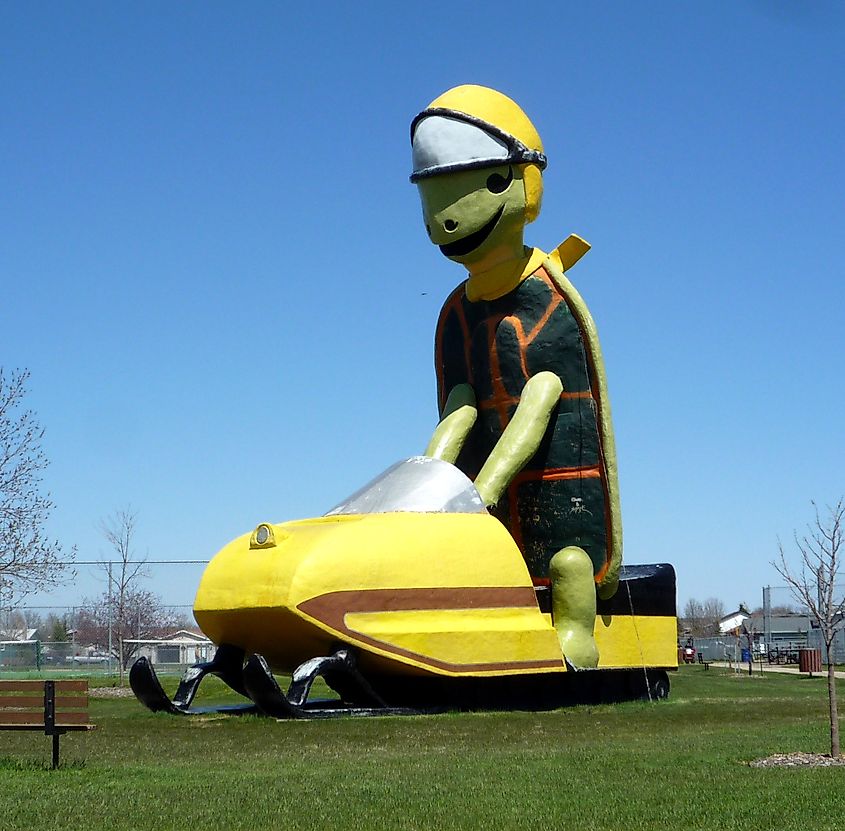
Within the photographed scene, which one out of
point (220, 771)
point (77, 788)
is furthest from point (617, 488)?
point (77, 788)

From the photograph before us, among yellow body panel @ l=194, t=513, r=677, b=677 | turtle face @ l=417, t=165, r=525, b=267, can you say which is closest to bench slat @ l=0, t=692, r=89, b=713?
yellow body panel @ l=194, t=513, r=677, b=677

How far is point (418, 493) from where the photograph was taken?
1512cm

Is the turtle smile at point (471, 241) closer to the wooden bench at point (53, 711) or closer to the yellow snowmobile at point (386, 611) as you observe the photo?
the yellow snowmobile at point (386, 611)

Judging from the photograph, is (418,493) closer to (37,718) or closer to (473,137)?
(473,137)

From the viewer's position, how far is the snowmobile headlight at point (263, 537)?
14.4m

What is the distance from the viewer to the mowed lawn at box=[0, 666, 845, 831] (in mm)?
7359

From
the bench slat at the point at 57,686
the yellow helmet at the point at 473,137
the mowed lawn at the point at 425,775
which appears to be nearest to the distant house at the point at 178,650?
the yellow helmet at the point at 473,137

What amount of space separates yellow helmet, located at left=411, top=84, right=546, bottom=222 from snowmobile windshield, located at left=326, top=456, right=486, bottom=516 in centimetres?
371

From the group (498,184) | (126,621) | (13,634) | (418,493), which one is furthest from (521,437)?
(13,634)

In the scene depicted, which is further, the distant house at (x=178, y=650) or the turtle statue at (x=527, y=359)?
the distant house at (x=178, y=650)

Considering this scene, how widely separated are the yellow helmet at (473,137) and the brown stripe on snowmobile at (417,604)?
5037 millimetres

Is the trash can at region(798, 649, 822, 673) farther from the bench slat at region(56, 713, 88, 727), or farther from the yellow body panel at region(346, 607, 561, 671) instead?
the bench slat at region(56, 713, 88, 727)

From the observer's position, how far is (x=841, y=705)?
54.2ft

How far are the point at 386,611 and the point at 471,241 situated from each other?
5.15 meters
